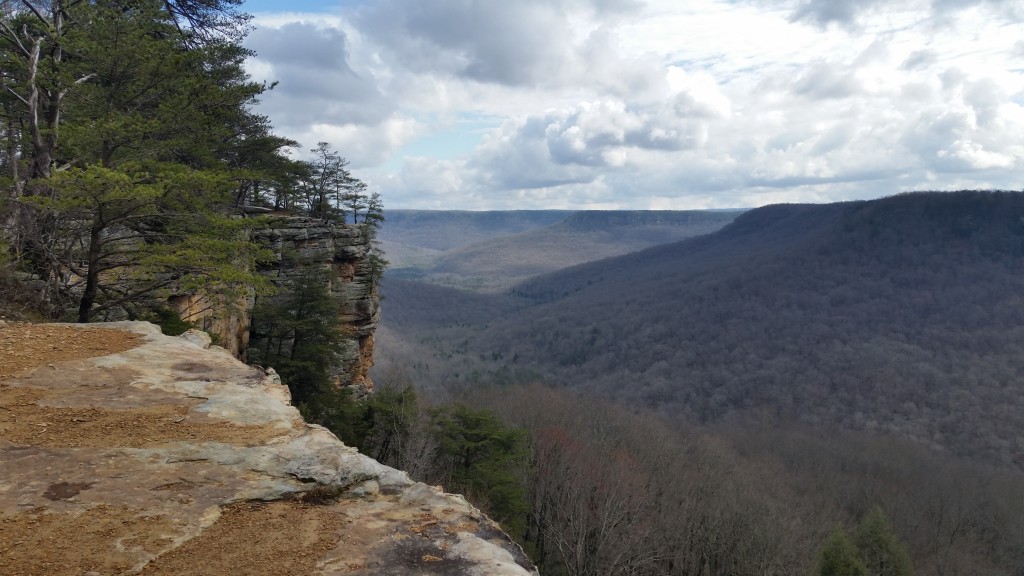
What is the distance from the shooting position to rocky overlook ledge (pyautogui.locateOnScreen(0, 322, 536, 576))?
4.69 m

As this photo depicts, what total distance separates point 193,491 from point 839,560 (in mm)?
36182

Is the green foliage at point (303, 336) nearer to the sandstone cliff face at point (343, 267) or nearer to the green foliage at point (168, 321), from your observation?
the sandstone cliff face at point (343, 267)

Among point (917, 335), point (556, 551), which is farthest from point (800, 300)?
point (556, 551)

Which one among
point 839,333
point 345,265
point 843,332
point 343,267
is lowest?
point 839,333

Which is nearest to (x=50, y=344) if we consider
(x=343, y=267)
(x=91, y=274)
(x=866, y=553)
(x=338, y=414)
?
(x=91, y=274)

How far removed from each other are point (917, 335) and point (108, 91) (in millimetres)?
151551

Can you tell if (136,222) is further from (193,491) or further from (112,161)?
(193,491)

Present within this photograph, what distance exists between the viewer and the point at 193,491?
5.60 meters

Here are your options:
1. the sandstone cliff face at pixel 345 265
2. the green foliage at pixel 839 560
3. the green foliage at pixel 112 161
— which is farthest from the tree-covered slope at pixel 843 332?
the green foliage at pixel 112 161

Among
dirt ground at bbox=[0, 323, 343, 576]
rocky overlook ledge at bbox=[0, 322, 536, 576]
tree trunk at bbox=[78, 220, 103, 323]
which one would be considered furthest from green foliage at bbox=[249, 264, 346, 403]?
dirt ground at bbox=[0, 323, 343, 576]

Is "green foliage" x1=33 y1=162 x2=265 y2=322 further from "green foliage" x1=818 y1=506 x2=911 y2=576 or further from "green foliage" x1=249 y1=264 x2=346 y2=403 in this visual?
"green foliage" x1=818 y1=506 x2=911 y2=576

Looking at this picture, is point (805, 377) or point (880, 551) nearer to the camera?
point (880, 551)

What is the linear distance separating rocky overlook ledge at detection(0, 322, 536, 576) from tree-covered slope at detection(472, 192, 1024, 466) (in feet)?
324

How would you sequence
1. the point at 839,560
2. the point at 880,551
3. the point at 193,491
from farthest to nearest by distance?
the point at 880,551 < the point at 839,560 < the point at 193,491
